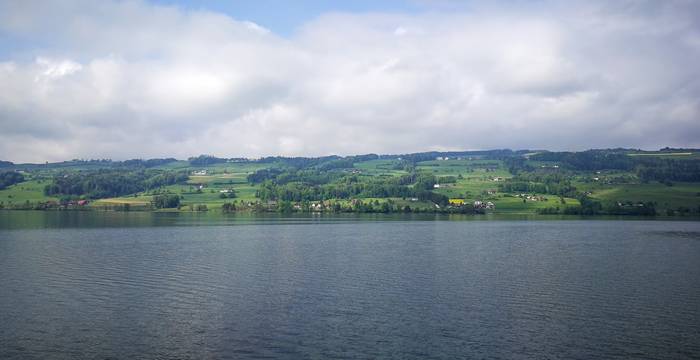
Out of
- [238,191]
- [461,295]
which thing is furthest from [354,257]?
[238,191]

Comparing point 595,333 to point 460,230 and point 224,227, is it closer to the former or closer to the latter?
point 460,230

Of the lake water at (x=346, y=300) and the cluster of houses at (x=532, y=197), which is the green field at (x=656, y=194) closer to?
the cluster of houses at (x=532, y=197)

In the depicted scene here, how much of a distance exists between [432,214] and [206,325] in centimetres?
10088

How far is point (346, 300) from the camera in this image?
105 feet

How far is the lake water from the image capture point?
23.2m

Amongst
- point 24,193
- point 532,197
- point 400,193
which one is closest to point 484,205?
point 532,197

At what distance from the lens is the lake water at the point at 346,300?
2325 centimetres

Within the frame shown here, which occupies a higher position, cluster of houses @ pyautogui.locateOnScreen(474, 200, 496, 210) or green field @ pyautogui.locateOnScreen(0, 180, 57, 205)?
green field @ pyautogui.locateOnScreen(0, 180, 57, 205)

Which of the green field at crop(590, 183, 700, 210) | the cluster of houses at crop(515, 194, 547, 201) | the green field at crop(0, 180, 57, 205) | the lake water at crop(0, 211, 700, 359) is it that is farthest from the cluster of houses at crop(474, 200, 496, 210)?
the green field at crop(0, 180, 57, 205)

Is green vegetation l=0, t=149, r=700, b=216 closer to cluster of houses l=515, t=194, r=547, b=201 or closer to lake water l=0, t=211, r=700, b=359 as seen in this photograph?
cluster of houses l=515, t=194, r=547, b=201

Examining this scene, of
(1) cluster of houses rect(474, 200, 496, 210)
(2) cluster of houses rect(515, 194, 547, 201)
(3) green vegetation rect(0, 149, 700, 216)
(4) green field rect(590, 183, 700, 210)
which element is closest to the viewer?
(4) green field rect(590, 183, 700, 210)

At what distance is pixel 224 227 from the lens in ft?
277

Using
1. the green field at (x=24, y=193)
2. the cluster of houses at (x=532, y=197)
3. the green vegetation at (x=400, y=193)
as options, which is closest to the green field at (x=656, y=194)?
the green vegetation at (x=400, y=193)

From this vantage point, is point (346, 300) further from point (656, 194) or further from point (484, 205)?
point (656, 194)
